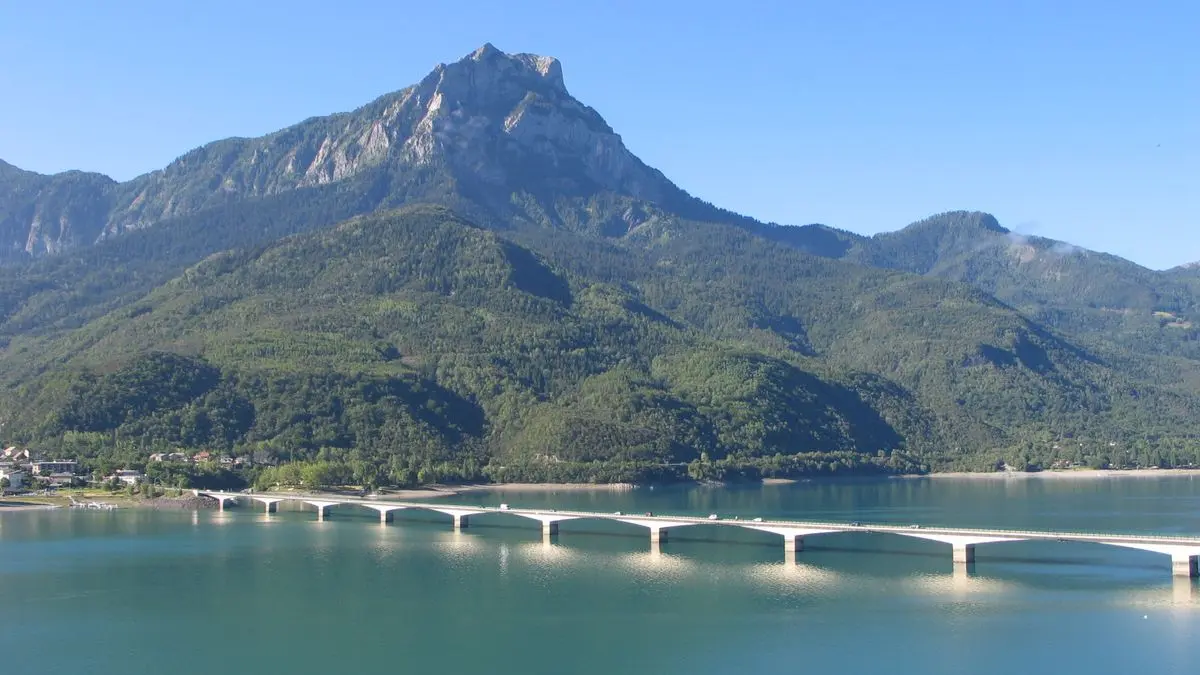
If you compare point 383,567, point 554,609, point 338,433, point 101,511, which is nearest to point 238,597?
point 383,567

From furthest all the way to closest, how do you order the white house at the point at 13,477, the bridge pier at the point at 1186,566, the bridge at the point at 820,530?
the white house at the point at 13,477
the bridge at the point at 820,530
the bridge pier at the point at 1186,566

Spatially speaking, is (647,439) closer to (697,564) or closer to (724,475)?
(724,475)

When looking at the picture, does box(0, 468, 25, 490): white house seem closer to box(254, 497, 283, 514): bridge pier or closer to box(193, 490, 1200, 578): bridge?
box(254, 497, 283, 514): bridge pier

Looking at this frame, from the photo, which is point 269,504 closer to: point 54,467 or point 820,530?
point 54,467

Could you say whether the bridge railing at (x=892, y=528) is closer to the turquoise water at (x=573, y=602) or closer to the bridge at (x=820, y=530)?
the bridge at (x=820, y=530)

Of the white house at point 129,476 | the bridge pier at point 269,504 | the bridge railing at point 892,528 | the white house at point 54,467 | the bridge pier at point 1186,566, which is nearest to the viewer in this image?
the bridge pier at point 1186,566

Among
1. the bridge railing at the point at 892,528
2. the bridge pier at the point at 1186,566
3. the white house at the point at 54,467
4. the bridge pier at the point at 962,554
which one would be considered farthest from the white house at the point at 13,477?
the bridge pier at the point at 1186,566

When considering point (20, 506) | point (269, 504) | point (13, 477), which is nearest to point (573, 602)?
point (269, 504)
